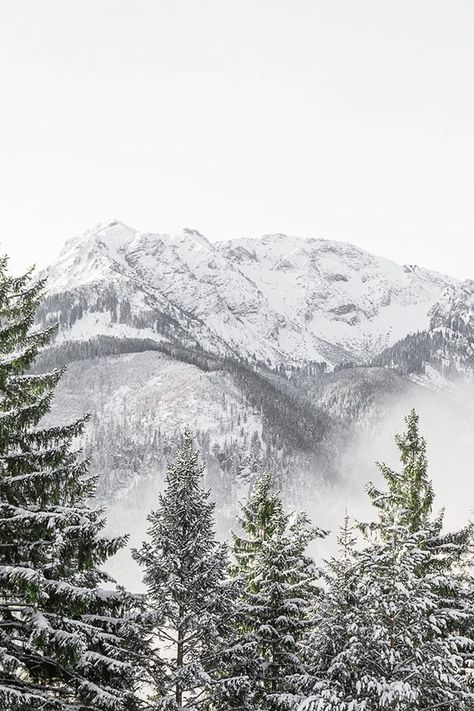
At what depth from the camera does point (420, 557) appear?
1555cm

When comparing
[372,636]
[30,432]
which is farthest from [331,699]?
[30,432]

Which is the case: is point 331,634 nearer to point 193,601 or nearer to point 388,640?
point 388,640

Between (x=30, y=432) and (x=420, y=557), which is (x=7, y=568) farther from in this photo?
(x=420, y=557)

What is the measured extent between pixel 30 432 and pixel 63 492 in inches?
51.4

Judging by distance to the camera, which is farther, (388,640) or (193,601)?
(193,601)

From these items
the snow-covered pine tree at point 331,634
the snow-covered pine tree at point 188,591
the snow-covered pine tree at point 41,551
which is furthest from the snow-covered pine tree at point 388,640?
the snow-covered pine tree at point 41,551

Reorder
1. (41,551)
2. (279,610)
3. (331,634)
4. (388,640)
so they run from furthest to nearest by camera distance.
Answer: (279,610), (331,634), (388,640), (41,551)

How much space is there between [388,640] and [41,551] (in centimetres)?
860

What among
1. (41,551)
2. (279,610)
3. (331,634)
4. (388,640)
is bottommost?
(279,610)

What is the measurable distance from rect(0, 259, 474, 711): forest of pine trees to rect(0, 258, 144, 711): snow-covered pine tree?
32 millimetres

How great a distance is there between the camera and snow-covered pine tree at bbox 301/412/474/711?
555 inches

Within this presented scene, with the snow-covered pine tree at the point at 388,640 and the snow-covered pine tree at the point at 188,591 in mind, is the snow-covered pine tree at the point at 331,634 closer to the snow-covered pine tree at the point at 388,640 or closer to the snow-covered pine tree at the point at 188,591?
the snow-covered pine tree at the point at 388,640

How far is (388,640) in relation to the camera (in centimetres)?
1520

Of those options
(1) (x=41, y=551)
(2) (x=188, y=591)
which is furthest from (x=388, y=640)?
(1) (x=41, y=551)
